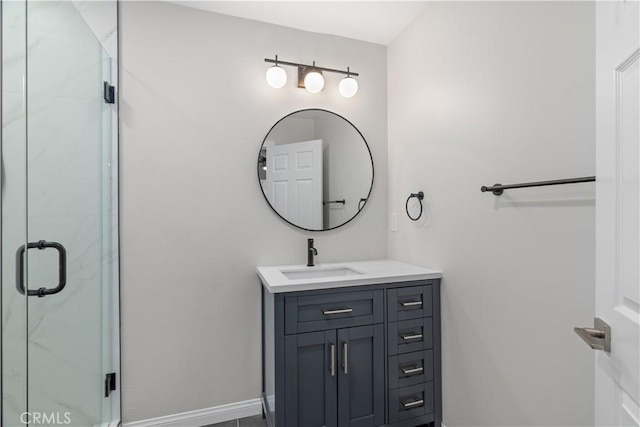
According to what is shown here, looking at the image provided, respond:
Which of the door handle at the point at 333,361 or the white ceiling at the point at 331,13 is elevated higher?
the white ceiling at the point at 331,13

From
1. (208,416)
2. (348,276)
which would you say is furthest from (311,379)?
(208,416)

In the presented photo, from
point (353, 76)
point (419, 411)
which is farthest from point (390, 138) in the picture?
point (419, 411)

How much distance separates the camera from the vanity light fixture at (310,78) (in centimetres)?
202

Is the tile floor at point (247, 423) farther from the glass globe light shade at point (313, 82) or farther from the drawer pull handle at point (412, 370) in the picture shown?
the glass globe light shade at point (313, 82)

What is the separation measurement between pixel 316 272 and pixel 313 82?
1.24 m

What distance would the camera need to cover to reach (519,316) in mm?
1323

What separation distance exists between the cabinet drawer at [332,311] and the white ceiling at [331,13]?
5.57 ft

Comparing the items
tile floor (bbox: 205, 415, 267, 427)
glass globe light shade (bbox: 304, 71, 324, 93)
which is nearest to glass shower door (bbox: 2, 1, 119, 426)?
tile floor (bbox: 205, 415, 267, 427)

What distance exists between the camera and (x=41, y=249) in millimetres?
1275

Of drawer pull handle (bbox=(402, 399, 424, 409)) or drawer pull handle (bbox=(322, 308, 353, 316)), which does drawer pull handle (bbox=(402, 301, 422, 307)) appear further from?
drawer pull handle (bbox=(402, 399, 424, 409))

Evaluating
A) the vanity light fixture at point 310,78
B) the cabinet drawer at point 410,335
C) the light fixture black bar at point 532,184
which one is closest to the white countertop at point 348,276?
the cabinet drawer at point 410,335

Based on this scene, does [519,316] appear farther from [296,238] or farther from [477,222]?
[296,238]

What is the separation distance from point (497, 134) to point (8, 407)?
215 cm

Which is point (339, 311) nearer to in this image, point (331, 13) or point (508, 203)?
point (508, 203)
